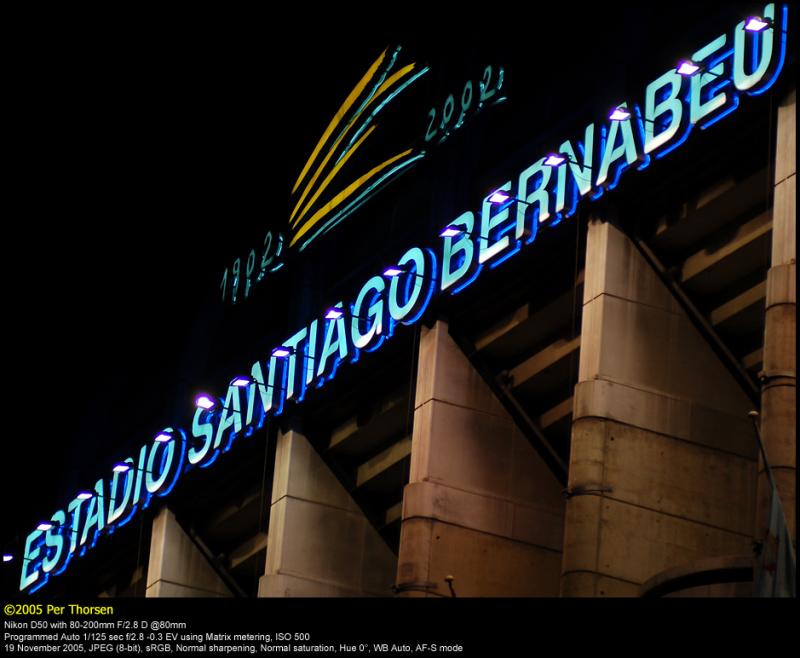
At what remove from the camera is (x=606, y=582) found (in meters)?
43.5

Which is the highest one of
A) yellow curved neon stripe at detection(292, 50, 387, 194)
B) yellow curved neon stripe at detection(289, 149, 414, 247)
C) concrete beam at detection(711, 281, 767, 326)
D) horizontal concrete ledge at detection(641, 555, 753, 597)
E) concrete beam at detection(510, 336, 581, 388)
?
yellow curved neon stripe at detection(292, 50, 387, 194)

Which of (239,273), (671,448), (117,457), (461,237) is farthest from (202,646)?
(117,457)

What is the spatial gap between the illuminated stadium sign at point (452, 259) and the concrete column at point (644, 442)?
7.32 feet

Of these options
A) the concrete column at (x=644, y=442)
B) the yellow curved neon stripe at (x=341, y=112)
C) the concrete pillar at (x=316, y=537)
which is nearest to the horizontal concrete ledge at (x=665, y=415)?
the concrete column at (x=644, y=442)

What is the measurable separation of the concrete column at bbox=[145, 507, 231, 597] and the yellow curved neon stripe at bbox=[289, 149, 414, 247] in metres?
11.8

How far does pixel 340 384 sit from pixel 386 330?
4.27 metres

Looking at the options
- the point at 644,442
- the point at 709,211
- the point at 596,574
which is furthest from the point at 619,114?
the point at 596,574

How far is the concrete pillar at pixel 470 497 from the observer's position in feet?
166

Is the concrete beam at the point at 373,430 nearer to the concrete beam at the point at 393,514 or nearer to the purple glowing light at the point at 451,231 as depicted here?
the concrete beam at the point at 393,514

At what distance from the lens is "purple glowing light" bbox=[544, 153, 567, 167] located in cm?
4784

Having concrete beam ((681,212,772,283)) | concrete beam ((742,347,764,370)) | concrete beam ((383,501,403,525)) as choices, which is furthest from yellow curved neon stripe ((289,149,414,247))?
concrete beam ((742,347,764,370))

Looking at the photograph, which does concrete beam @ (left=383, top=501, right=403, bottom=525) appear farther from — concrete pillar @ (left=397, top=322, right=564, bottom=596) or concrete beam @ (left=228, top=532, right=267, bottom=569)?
concrete pillar @ (left=397, top=322, right=564, bottom=596)

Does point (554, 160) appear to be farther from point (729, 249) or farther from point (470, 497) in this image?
point (470, 497)

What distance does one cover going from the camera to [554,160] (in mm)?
47844
